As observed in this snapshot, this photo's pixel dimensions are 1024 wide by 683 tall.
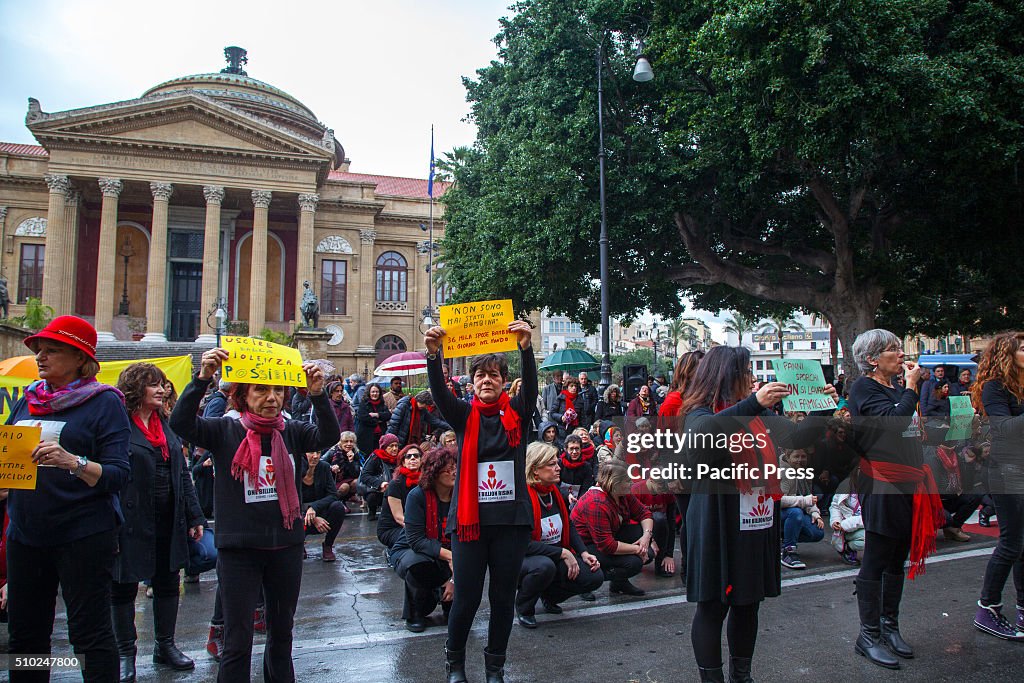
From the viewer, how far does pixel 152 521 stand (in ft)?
13.9

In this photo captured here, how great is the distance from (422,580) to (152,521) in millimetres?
1894

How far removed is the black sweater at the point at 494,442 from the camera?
3.79 metres

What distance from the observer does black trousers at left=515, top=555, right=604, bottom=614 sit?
509 cm

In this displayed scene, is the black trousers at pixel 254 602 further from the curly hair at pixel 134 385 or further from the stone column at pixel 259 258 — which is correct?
the stone column at pixel 259 258

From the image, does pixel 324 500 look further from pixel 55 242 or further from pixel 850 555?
pixel 55 242

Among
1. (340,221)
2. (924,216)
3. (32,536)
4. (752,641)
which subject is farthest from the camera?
(340,221)

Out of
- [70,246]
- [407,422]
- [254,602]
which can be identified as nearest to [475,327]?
[254,602]

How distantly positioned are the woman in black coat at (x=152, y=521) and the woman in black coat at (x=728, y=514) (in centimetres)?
316

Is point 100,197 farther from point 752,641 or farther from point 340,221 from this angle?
point 752,641

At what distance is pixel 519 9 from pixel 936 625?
17637mm

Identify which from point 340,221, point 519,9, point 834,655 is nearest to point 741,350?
point 834,655

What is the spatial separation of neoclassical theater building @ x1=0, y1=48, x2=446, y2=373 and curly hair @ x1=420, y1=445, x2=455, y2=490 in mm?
32372

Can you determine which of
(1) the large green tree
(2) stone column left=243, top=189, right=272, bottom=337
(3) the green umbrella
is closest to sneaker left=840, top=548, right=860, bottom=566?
(1) the large green tree

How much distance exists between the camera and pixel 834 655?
4.46 meters
